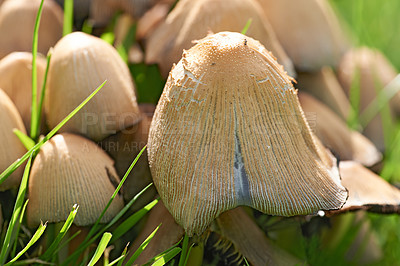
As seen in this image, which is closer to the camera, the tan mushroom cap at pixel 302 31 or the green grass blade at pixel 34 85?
the green grass blade at pixel 34 85

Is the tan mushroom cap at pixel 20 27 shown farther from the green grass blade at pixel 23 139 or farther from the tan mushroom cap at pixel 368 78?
the tan mushroom cap at pixel 368 78

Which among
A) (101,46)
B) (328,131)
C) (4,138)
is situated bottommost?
(328,131)

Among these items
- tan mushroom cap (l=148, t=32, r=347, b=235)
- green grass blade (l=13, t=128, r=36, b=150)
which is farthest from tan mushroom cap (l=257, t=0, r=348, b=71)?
green grass blade (l=13, t=128, r=36, b=150)

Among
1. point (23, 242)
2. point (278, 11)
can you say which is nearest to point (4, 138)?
point (23, 242)

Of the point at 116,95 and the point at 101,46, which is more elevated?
the point at 101,46

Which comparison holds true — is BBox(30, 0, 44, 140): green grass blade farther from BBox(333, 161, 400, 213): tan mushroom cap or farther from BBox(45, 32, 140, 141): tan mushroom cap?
BBox(333, 161, 400, 213): tan mushroom cap

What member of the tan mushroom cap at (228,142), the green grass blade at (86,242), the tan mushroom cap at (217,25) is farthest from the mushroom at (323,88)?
the green grass blade at (86,242)

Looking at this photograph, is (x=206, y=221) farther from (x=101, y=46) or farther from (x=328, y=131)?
(x=328, y=131)
